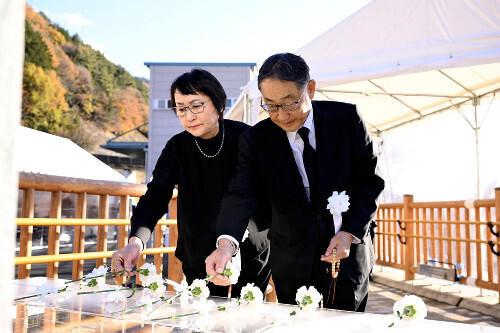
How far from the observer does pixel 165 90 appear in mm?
21250

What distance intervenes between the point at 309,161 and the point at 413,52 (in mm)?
3862

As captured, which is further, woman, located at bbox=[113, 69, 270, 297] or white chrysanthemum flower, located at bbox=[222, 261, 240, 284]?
woman, located at bbox=[113, 69, 270, 297]

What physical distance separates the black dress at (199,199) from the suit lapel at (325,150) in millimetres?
362

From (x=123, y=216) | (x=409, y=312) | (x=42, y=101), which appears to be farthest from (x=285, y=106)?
(x=42, y=101)

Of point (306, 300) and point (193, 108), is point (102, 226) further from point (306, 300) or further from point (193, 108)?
point (306, 300)

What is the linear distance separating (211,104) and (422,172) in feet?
25.5

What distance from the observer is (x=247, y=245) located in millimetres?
2236

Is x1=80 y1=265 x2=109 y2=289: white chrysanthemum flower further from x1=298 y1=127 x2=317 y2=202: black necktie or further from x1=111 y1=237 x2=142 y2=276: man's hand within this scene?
x1=298 y1=127 x2=317 y2=202: black necktie

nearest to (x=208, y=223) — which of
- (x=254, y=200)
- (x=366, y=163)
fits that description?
(x=254, y=200)

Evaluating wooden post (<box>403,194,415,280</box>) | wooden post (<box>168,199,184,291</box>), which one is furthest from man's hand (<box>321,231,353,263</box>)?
wooden post (<box>403,194,415,280</box>)

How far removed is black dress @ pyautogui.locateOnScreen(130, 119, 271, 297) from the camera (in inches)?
85.6

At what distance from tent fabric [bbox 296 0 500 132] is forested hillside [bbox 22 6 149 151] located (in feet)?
90.7

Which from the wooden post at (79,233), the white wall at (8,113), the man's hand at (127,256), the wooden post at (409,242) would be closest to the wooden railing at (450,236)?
the wooden post at (409,242)

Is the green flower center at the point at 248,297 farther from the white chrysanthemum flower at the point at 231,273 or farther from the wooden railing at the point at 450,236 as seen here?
the wooden railing at the point at 450,236
